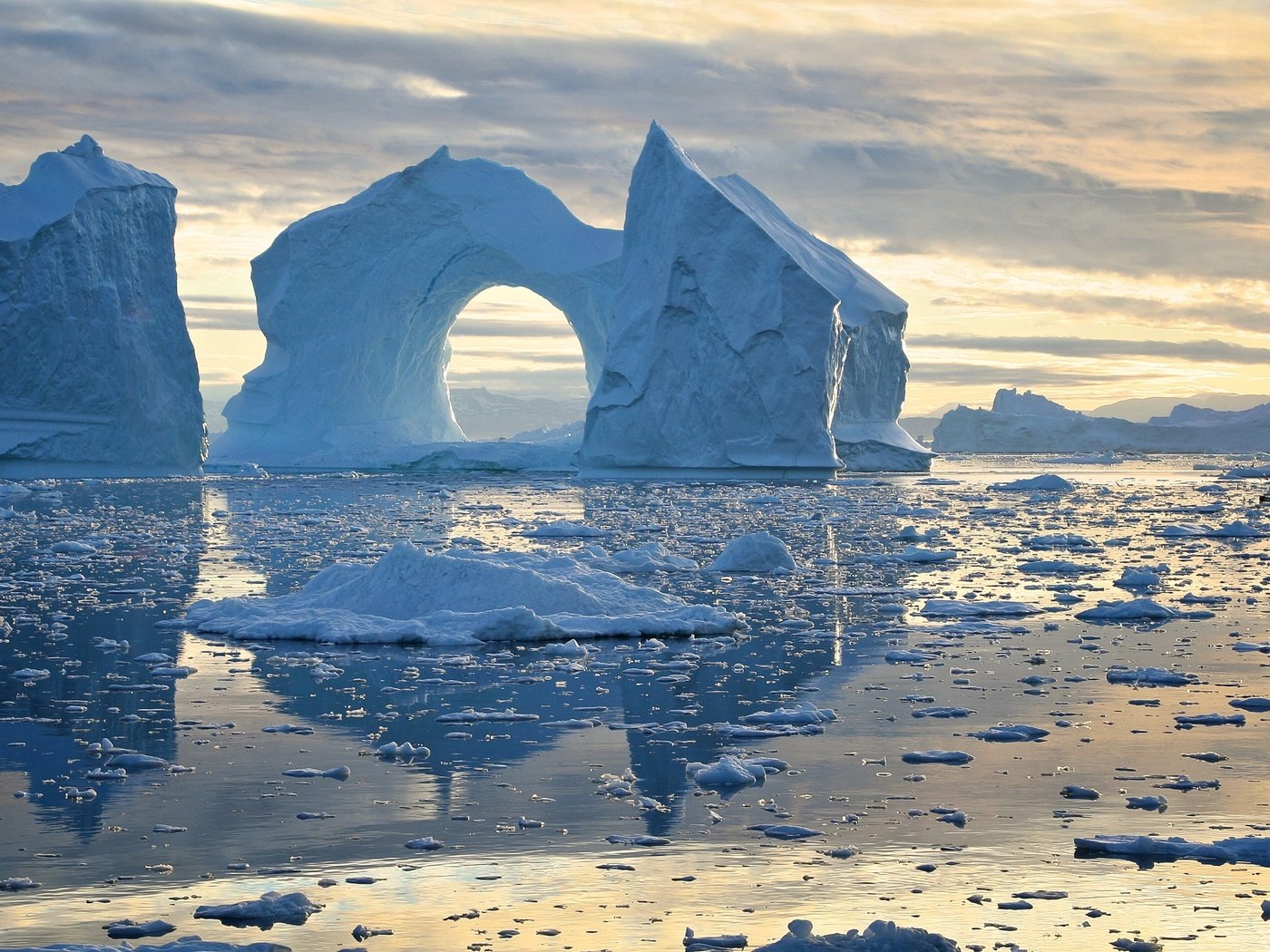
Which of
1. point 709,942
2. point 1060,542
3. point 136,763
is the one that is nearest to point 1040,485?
point 1060,542

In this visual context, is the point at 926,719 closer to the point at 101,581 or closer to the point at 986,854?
the point at 986,854

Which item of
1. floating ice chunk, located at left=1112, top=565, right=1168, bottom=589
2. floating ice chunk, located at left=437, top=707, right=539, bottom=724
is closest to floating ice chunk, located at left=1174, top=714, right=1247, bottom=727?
floating ice chunk, located at left=437, top=707, right=539, bottom=724

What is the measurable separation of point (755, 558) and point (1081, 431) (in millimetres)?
70311

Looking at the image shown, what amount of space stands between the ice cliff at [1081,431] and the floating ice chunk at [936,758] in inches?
2910

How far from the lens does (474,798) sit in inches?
181

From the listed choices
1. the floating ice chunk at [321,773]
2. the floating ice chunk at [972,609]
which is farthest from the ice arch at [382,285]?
the floating ice chunk at [321,773]

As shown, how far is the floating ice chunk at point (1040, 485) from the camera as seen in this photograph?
28484 mm

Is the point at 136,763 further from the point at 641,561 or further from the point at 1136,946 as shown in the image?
the point at 641,561

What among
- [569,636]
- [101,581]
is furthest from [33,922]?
[101,581]

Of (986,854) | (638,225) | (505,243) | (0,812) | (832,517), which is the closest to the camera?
(986,854)

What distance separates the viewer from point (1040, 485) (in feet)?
94.1

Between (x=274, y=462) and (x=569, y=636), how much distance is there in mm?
32071

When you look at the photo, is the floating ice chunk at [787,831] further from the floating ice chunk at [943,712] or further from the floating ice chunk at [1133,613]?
the floating ice chunk at [1133,613]

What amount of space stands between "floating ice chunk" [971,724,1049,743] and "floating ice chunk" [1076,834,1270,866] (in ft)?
4.76
